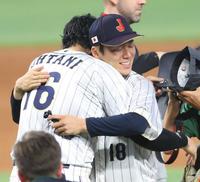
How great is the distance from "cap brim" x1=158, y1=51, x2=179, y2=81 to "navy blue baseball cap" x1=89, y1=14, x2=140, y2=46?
0.41 meters

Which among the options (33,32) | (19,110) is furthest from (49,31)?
(19,110)

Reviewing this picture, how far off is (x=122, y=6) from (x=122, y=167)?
5.50ft

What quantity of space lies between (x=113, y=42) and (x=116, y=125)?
0.53 m

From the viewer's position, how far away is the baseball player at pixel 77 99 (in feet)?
14.4

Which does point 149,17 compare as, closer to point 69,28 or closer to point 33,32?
point 33,32

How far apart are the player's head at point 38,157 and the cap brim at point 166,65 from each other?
150cm

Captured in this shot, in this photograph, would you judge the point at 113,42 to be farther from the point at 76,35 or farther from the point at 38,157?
the point at 38,157

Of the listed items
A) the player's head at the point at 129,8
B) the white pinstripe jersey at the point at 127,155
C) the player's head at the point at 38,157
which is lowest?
the player's head at the point at 38,157

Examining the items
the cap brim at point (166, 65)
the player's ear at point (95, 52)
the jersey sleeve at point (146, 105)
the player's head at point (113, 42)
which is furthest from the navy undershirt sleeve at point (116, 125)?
the cap brim at point (166, 65)

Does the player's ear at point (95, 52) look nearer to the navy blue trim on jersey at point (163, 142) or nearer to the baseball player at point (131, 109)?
the baseball player at point (131, 109)

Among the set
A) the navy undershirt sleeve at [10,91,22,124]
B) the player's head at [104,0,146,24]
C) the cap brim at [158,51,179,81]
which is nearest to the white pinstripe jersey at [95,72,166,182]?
the cap brim at [158,51,179,81]

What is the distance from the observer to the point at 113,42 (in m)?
4.54

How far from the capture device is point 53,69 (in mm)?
4516

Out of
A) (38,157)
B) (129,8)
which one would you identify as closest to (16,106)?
(38,157)
